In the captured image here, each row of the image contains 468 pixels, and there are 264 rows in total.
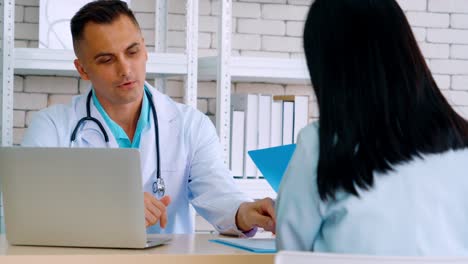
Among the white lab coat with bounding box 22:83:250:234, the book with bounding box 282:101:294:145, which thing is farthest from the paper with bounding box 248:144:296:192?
the book with bounding box 282:101:294:145

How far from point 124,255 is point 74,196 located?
0.17m

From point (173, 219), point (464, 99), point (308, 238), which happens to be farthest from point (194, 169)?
point (464, 99)

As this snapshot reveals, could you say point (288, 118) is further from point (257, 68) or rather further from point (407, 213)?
point (407, 213)

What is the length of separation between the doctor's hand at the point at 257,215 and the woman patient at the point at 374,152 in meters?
0.54

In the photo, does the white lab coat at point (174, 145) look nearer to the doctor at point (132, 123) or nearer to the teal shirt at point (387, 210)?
the doctor at point (132, 123)

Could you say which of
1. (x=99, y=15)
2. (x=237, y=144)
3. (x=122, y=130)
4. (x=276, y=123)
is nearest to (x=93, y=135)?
(x=122, y=130)

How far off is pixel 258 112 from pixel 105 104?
85 centimetres

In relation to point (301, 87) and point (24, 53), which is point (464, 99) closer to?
point (301, 87)

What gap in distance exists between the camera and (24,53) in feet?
9.76

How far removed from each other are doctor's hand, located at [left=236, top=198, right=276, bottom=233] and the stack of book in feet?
3.49

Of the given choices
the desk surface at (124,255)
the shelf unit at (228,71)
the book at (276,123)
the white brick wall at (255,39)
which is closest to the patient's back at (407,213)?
the desk surface at (124,255)

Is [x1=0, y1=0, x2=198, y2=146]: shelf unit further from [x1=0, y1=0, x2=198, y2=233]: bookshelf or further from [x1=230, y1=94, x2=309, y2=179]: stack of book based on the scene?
[x1=230, y1=94, x2=309, y2=179]: stack of book

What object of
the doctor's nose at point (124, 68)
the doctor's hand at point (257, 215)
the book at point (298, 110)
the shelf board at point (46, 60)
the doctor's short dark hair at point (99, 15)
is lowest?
the doctor's hand at point (257, 215)

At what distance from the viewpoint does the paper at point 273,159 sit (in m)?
1.90
